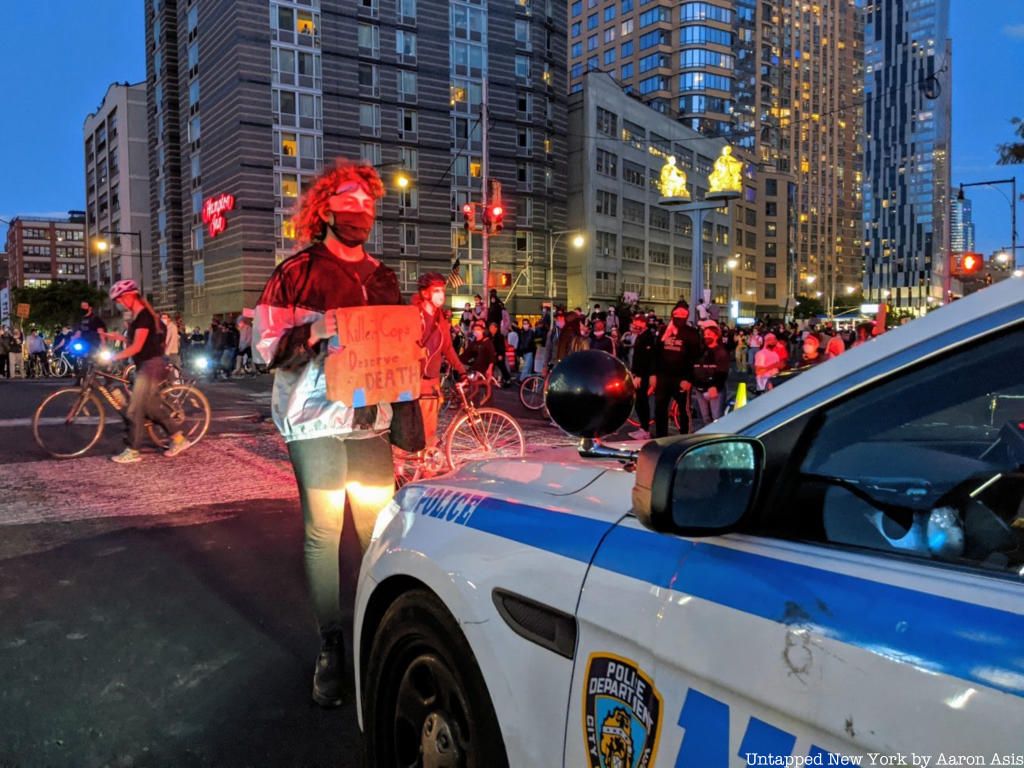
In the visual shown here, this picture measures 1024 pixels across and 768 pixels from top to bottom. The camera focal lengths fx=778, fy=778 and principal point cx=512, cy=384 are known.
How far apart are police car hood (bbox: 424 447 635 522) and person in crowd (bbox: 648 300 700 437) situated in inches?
299

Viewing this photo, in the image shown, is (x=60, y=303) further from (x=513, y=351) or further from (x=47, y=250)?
(x=47, y=250)

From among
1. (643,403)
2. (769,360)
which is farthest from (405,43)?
(769,360)

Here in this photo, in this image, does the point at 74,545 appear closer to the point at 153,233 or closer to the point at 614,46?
the point at 153,233

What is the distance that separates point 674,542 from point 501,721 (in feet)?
1.95

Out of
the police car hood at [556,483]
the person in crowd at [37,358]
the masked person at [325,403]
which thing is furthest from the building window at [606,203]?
the police car hood at [556,483]

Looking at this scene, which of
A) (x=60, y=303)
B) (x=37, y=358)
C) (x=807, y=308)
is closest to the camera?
(x=37, y=358)

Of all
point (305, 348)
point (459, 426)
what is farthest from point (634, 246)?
point (305, 348)

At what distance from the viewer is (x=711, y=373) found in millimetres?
10453

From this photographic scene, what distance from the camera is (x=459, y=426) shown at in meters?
7.35

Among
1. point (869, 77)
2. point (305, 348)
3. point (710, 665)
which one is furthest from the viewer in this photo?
point (869, 77)

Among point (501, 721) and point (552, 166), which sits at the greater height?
point (552, 166)

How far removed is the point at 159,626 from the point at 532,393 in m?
10.0

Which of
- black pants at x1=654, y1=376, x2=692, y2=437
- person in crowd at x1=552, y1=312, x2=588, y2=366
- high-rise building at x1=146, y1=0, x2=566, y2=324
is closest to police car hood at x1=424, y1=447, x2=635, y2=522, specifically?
black pants at x1=654, y1=376, x2=692, y2=437

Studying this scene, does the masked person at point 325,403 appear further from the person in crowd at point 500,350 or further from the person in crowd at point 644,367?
the person in crowd at point 500,350
